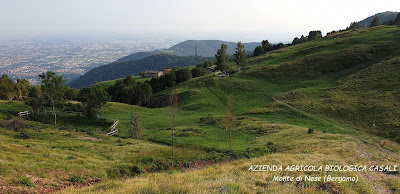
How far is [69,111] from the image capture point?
54.4m

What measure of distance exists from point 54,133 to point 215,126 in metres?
28.1

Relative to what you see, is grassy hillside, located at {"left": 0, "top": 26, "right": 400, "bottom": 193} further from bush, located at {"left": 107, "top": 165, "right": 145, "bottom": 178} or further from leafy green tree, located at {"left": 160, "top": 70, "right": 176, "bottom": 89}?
leafy green tree, located at {"left": 160, "top": 70, "right": 176, "bottom": 89}

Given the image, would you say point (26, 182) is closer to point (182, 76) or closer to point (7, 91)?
point (7, 91)

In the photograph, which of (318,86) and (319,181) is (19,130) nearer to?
(319,181)

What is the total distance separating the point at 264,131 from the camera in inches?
1544

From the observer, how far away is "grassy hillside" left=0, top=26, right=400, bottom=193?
48.2 feet

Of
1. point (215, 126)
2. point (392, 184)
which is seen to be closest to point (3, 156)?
point (392, 184)

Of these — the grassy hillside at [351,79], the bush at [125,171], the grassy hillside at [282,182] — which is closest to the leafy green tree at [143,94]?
the grassy hillside at [351,79]

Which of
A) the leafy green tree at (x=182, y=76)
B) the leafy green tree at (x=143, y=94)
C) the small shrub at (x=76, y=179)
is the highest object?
the leafy green tree at (x=182, y=76)

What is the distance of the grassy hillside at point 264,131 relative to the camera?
14.7 metres

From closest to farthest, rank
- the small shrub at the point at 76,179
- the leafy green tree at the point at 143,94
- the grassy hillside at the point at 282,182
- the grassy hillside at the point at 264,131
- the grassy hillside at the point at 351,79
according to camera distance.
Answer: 1. the grassy hillside at the point at 282,182
2. the grassy hillside at the point at 264,131
3. the small shrub at the point at 76,179
4. the grassy hillside at the point at 351,79
5. the leafy green tree at the point at 143,94

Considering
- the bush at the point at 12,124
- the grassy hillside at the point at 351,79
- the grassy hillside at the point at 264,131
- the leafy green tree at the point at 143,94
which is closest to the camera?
the grassy hillside at the point at 264,131

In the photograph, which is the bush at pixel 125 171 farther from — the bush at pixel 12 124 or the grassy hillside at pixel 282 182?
the bush at pixel 12 124

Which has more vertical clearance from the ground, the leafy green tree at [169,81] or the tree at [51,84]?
the tree at [51,84]
